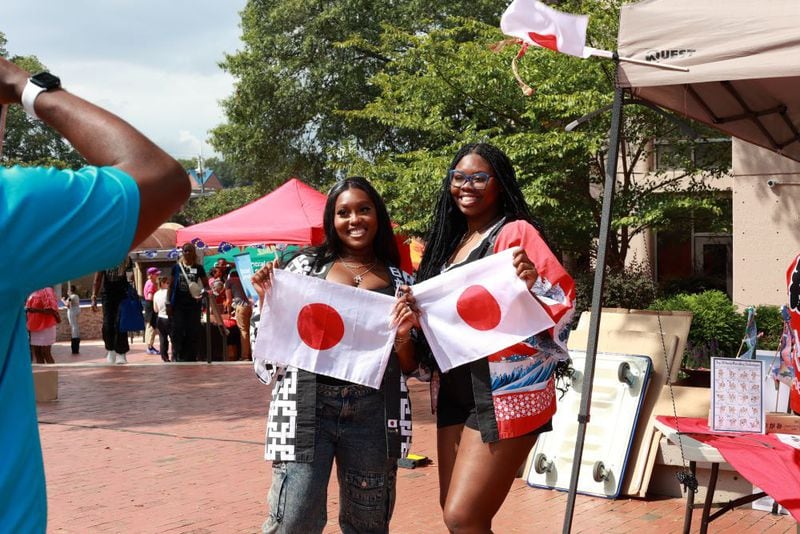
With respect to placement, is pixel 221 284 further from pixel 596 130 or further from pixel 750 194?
pixel 750 194

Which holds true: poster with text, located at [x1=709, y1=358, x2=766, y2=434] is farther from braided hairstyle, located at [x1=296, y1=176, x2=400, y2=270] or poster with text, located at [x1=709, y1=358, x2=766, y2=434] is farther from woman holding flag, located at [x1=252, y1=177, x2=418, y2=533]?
braided hairstyle, located at [x1=296, y1=176, x2=400, y2=270]

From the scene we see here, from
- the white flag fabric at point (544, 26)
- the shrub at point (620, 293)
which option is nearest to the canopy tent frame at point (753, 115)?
the white flag fabric at point (544, 26)

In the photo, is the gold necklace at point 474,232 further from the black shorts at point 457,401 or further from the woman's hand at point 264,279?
the woman's hand at point 264,279

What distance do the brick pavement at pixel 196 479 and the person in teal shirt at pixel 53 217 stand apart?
15.0ft

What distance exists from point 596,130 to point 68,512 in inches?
401

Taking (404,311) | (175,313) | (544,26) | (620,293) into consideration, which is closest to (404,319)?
(404,311)

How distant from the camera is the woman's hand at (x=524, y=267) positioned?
3676mm

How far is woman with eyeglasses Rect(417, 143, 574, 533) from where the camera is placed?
3.60 m

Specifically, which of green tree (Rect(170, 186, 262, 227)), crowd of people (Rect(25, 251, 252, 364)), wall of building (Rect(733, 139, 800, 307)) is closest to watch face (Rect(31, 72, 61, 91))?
wall of building (Rect(733, 139, 800, 307))

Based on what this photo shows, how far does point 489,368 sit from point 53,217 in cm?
250

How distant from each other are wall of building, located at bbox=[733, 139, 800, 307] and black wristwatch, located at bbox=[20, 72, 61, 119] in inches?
501

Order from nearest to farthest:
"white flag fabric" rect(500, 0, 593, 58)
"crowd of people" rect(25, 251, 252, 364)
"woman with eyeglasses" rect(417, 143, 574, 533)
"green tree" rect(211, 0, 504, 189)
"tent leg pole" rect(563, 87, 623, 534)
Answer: "woman with eyeglasses" rect(417, 143, 574, 533) → "white flag fabric" rect(500, 0, 593, 58) → "tent leg pole" rect(563, 87, 623, 534) → "crowd of people" rect(25, 251, 252, 364) → "green tree" rect(211, 0, 504, 189)

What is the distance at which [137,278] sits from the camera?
35375 mm

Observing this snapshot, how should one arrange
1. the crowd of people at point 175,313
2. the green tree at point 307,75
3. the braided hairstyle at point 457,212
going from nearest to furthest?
the braided hairstyle at point 457,212, the crowd of people at point 175,313, the green tree at point 307,75
